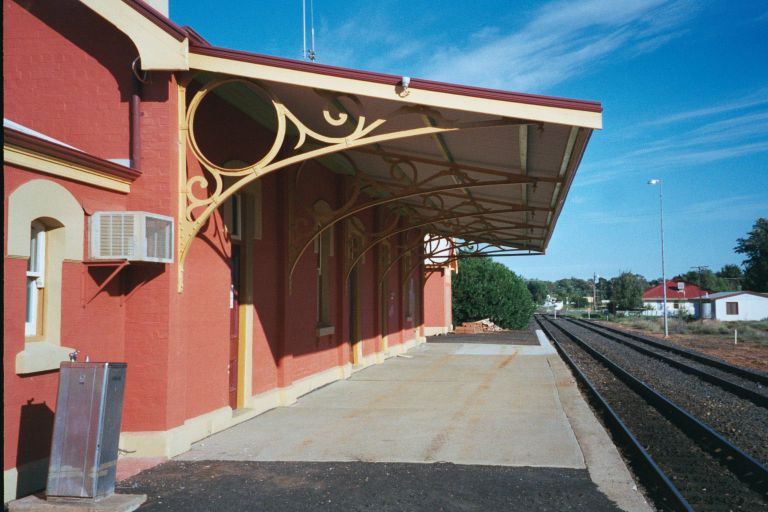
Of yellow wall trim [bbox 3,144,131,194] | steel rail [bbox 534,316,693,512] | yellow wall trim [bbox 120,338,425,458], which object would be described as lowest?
steel rail [bbox 534,316,693,512]

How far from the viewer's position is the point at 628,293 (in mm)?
107812

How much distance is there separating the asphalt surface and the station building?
0.90 m

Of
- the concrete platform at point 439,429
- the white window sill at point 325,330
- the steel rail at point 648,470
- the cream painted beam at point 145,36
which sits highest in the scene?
the cream painted beam at point 145,36

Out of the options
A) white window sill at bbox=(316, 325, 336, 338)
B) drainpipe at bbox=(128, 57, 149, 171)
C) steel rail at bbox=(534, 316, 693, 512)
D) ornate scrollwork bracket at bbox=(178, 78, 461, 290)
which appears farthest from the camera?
white window sill at bbox=(316, 325, 336, 338)

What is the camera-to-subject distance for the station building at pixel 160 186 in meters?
6.03

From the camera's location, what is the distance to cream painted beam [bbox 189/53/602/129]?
24.5ft

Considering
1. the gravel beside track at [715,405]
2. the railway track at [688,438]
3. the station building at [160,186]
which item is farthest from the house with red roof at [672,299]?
the station building at [160,186]

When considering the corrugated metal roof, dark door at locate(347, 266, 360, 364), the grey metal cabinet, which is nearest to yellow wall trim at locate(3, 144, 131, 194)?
the grey metal cabinet

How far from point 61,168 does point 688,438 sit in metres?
8.73

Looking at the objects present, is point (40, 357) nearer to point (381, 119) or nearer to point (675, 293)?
point (381, 119)

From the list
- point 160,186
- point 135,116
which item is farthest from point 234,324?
point 135,116

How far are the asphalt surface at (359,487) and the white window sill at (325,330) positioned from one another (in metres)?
5.71

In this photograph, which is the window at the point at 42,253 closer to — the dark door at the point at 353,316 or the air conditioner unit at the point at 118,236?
the air conditioner unit at the point at 118,236

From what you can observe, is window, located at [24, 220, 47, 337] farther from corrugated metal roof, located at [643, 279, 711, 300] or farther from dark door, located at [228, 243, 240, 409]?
corrugated metal roof, located at [643, 279, 711, 300]
